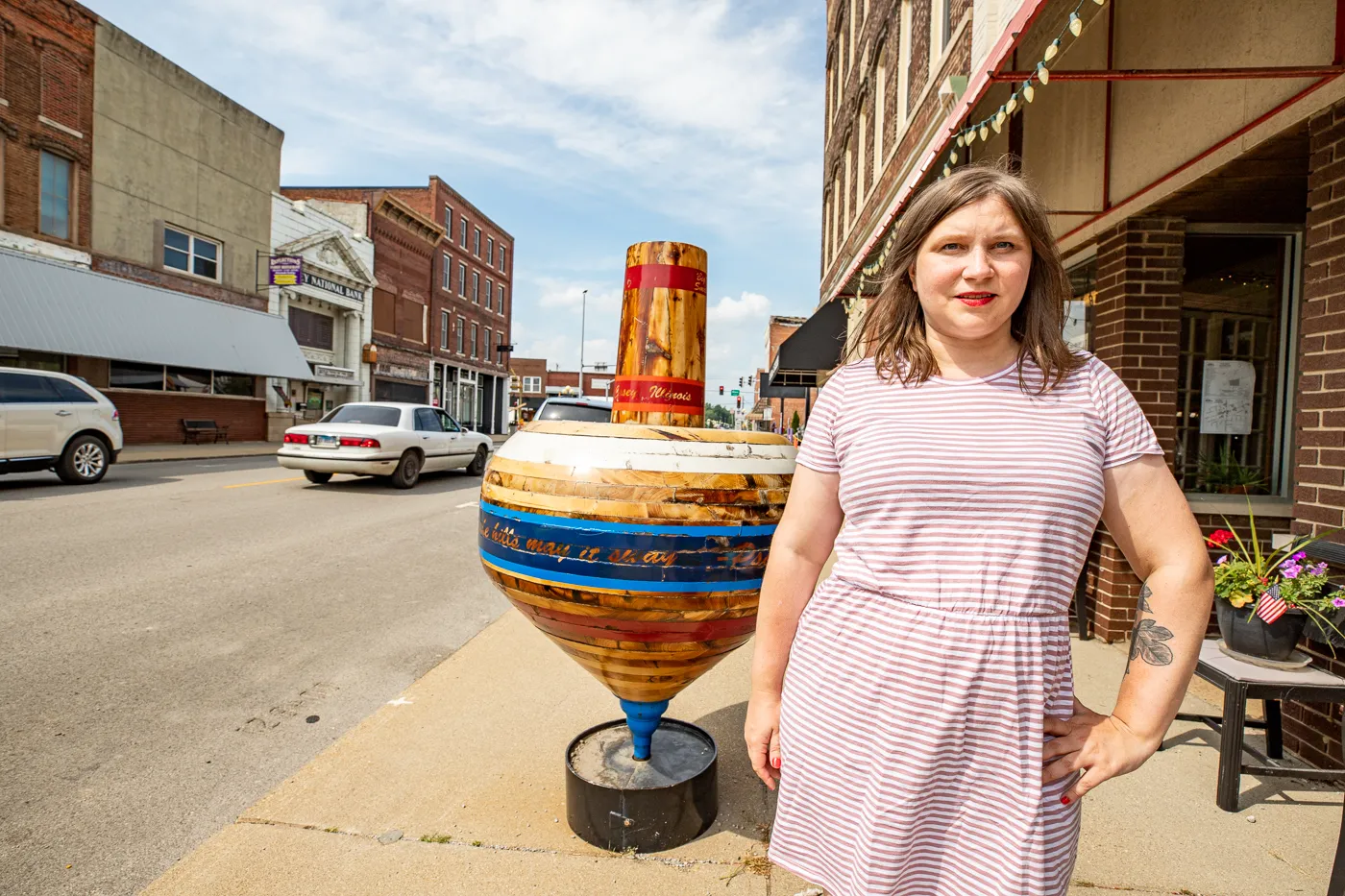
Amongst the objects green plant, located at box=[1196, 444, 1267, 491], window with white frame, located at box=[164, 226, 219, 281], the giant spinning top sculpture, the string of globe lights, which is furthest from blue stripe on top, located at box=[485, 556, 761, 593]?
window with white frame, located at box=[164, 226, 219, 281]

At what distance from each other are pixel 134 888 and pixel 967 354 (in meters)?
2.73

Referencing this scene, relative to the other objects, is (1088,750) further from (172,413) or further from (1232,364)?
(172,413)

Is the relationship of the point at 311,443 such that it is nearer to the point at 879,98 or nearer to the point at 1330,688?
the point at 879,98

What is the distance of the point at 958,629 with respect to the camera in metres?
1.25

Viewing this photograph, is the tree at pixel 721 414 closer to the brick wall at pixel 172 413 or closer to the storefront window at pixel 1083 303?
the brick wall at pixel 172 413

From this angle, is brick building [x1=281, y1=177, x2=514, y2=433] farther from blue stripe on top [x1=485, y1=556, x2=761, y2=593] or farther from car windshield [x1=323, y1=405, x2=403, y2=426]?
blue stripe on top [x1=485, y1=556, x2=761, y2=593]

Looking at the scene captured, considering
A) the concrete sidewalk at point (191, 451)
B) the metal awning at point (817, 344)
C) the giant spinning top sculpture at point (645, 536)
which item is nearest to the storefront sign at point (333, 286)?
the concrete sidewalk at point (191, 451)

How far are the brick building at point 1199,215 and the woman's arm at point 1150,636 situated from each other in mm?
1532

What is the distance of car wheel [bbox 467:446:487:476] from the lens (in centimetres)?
1477

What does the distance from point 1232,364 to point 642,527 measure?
4764 mm

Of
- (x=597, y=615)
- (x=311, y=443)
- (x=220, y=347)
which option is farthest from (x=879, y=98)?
(x=220, y=347)

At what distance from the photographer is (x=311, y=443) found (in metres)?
11.4

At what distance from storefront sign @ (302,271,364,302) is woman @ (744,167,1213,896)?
26468 mm

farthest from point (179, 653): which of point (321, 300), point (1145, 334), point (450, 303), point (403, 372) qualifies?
point (450, 303)
